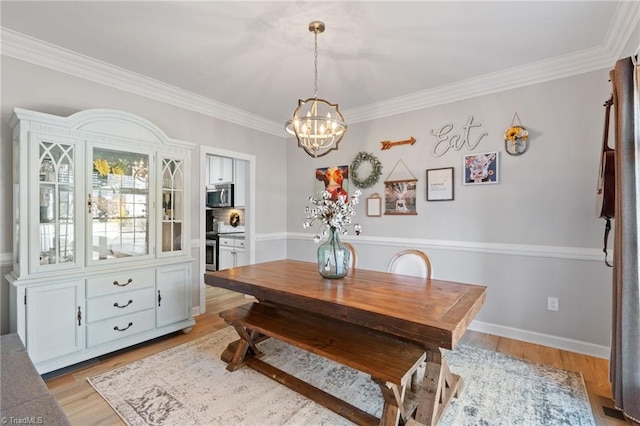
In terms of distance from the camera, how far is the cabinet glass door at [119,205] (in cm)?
253

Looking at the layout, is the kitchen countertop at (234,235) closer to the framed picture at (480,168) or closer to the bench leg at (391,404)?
the framed picture at (480,168)

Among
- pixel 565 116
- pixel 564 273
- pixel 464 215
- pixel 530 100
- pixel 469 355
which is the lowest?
pixel 469 355

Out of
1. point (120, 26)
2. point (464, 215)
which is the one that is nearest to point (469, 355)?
point (464, 215)

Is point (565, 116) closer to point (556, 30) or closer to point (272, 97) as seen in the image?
point (556, 30)

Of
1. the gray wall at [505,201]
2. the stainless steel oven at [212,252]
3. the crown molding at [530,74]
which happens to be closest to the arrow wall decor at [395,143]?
the gray wall at [505,201]

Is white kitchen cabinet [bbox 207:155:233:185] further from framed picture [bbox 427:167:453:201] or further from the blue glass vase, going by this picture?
the blue glass vase

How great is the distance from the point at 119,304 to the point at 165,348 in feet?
1.85

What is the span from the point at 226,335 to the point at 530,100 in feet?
12.2

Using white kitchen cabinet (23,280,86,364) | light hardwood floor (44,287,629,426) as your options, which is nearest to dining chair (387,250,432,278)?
light hardwood floor (44,287,629,426)

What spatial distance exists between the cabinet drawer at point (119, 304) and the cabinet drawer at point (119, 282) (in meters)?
0.04

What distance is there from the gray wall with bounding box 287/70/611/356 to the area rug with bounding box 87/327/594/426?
0.61m

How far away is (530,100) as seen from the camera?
2.83m

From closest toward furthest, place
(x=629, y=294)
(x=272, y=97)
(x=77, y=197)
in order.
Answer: (x=629, y=294), (x=77, y=197), (x=272, y=97)

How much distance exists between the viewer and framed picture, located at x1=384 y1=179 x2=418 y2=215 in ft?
11.6
